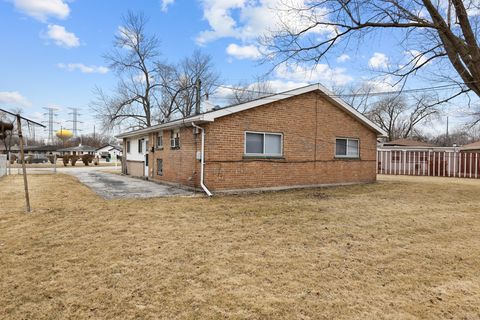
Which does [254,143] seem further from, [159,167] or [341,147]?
[159,167]

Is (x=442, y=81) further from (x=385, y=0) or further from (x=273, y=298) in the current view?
(x=273, y=298)

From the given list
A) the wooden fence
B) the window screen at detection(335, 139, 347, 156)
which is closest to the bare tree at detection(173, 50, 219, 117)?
the wooden fence

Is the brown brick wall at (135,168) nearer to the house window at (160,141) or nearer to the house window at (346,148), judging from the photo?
the house window at (160,141)

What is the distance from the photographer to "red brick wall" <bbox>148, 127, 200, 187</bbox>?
10.8 meters

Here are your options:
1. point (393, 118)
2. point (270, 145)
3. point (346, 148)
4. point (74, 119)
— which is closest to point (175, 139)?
point (270, 145)

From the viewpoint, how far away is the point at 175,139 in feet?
40.7

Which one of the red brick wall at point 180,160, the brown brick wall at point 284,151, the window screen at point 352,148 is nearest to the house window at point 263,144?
the brown brick wall at point 284,151

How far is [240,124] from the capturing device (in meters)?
10.7

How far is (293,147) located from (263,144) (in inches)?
56.0

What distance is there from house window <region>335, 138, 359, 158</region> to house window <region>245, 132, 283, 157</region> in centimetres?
339

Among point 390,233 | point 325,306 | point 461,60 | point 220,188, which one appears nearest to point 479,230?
point 390,233

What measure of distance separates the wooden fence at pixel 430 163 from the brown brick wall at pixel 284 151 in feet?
32.2

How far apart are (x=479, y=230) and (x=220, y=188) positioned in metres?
6.94

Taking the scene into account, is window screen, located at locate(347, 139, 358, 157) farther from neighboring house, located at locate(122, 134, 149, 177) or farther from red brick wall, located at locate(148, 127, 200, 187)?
neighboring house, located at locate(122, 134, 149, 177)
